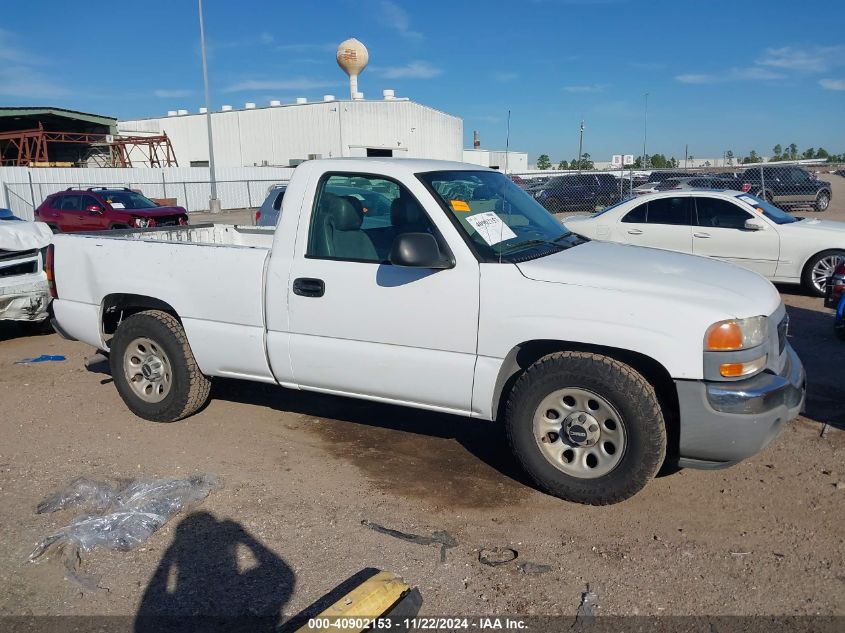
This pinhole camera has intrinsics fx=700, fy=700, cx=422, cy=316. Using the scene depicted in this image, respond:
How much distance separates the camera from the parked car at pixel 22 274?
25.2ft

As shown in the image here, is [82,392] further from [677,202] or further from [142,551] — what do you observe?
[677,202]

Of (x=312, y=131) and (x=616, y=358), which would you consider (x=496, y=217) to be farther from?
(x=312, y=131)

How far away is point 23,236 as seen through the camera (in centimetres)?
806

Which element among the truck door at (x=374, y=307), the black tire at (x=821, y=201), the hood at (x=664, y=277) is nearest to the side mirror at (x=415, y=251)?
the truck door at (x=374, y=307)

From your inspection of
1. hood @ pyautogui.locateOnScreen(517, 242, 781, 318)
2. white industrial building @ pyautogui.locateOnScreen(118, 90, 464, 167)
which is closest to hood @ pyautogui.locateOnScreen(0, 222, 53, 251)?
hood @ pyautogui.locateOnScreen(517, 242, 781, 318)

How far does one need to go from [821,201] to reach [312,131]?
31.5 meters

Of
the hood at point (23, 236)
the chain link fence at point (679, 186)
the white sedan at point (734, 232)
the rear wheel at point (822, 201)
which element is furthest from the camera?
the rear wheel at point (822, 201)

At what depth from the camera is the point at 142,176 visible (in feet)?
118

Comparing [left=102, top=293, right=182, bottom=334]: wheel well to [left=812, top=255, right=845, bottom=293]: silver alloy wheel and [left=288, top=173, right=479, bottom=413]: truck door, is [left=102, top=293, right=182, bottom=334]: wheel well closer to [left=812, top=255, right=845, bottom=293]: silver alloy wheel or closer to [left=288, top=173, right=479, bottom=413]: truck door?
[left=288, top=173, right=479, bottom=413]: truck door

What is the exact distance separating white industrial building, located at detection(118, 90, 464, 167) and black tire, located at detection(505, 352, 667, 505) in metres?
39.8

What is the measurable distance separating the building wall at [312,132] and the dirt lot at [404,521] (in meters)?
39.4

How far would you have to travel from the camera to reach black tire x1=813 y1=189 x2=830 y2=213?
955 inches

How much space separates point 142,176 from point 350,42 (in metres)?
20.4

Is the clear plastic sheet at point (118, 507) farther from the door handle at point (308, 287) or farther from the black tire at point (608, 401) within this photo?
the black tire at point (608, 401)
